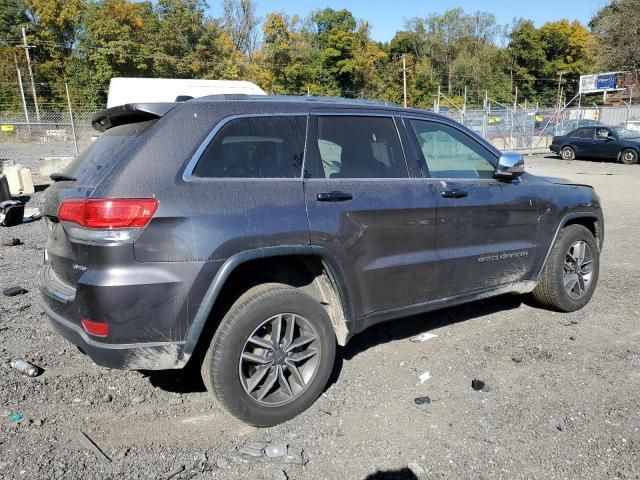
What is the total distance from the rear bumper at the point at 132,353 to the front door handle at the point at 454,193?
2.12 m

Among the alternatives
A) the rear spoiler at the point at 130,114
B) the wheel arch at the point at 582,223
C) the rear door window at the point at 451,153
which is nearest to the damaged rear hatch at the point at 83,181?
the rear spoiler at the point at 130,114

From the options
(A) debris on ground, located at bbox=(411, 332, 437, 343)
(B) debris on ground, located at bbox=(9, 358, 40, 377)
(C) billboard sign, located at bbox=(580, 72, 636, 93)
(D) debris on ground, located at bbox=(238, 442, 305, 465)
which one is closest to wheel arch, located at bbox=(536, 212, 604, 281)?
(A) debris on ground, located at bbox=(411, 332, 437, 343)

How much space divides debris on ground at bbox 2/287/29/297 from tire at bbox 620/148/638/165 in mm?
22262

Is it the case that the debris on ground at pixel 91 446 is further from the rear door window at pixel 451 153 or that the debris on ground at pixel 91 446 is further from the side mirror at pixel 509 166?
the side mirror at pixel 509 166

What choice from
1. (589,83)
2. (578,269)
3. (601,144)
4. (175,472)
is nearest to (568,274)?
(578,269)

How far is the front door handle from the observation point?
12.8ft

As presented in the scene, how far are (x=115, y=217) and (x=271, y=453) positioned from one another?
1501 mm

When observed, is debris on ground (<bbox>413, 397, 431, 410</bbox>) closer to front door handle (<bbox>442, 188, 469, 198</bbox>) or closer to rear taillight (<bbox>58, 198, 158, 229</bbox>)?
front door handle (<bbox>442, 188, 469, 198</bbox>)

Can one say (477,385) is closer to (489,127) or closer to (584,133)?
(584,133)

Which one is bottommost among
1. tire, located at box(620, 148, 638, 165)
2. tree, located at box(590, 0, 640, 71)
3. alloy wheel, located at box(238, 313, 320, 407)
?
tire, located at box(620, 148, 638, 165)

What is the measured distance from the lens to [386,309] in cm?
369

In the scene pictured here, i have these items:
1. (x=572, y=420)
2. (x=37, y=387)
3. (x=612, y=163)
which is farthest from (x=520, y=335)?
(x=612, y=163)

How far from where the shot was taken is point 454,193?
12.9 ft

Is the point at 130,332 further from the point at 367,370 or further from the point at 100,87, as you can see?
the point at 100,87
